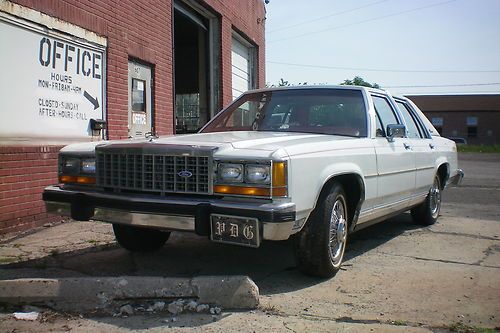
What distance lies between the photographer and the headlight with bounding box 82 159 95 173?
4418 mm

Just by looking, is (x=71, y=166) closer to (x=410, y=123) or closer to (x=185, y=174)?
(x=185, y=174)

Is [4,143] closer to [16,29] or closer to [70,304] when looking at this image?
[16,29]

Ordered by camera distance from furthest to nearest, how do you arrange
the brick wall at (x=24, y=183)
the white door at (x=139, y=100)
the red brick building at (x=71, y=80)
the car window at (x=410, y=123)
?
the white door at (x=139, y=100)
the car window at (x=410, y=123)
the red brick building at (x=71, y=80)
the brick wall at (x=24, y=183)

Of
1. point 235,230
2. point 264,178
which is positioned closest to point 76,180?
point 235,230

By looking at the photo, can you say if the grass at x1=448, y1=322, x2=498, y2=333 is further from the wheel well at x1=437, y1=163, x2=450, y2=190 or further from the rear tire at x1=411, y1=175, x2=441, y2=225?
the wheel well at x1=437, y1=163, x2=450, y2=190

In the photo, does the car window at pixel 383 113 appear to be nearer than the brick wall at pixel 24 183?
Yes

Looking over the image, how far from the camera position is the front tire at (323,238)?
413 cm

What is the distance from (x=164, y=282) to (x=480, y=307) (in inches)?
90.8

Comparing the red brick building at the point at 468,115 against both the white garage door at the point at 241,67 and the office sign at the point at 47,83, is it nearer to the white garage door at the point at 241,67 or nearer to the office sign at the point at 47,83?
the white garage door at the point at 241,67

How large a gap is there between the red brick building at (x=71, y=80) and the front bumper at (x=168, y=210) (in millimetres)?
2058

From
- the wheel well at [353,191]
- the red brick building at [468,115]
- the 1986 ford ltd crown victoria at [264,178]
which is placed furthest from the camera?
the red brick building at [468,115]

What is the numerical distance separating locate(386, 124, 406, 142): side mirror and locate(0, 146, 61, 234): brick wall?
13.2ft

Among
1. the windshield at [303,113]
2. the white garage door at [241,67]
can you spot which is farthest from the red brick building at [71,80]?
the white garage door at [241,67]

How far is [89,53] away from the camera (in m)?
7.35
